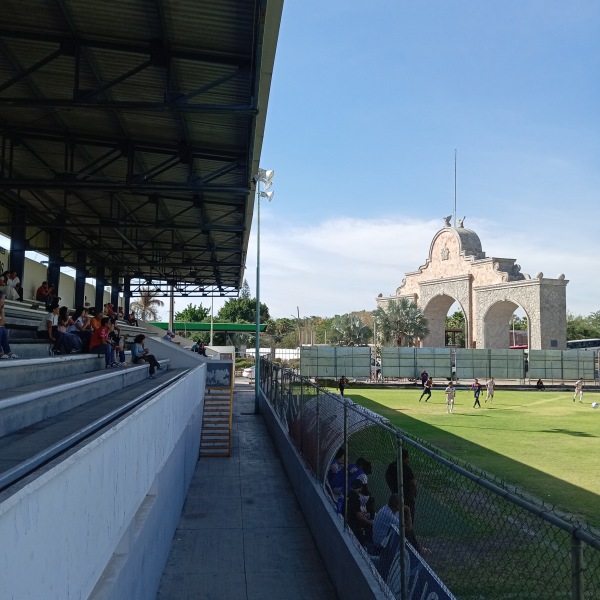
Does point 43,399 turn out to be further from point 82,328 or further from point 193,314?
point 193,314

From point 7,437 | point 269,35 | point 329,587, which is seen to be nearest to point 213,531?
point 329,587

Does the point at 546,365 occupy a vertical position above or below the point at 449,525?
above

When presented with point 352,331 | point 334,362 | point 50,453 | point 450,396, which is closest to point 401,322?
point 352,331

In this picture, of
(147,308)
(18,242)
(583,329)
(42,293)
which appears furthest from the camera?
(583,329)

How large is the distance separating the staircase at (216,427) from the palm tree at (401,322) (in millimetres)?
48380

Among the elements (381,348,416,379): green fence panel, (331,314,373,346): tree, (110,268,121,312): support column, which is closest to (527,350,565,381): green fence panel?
(381,348,416,379): green fence panel

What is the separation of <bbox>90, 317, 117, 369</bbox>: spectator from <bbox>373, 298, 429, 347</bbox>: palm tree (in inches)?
2217

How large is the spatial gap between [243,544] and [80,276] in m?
23.8

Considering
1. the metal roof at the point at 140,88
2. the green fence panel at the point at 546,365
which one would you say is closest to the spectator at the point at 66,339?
the metal roof at the point at 140,88

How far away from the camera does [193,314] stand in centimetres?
11825

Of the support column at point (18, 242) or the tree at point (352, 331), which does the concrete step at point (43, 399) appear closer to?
the support column at point (18, 242)

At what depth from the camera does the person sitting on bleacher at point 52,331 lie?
13309mm

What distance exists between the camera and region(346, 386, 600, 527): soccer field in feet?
47.1

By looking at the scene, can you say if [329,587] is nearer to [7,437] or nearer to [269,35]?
[7,437]
